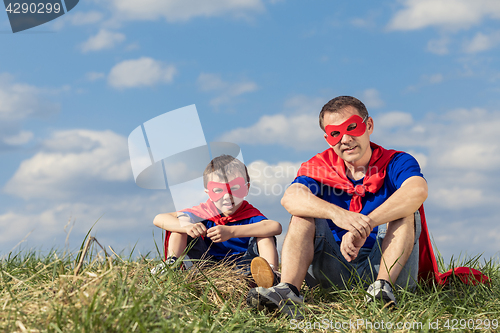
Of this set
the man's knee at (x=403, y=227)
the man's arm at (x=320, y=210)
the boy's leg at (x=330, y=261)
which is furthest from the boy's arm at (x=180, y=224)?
the man's knee at (x=403, y=227)

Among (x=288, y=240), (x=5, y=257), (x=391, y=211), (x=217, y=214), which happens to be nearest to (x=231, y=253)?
(x=217, y=214)

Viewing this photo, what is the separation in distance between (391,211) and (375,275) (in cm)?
63

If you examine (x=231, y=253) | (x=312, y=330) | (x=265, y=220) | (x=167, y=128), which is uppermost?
(x=167, y=128)

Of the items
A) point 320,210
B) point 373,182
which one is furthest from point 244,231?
point 373,182

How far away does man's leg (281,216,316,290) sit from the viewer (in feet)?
11.7

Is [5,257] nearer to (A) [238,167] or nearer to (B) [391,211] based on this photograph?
(A) [238,167]

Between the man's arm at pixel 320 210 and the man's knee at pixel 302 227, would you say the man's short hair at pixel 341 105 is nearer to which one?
the man's arm at pixel 320 210

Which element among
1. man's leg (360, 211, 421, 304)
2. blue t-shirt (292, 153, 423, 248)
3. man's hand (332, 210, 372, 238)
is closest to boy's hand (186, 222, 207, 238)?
blue t-shirt (292, 153, 423, 248)

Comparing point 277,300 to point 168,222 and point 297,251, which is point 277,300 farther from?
point 168,222

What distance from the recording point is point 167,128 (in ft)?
15.0

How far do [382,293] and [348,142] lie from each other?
135cm

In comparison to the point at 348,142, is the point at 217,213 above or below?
below

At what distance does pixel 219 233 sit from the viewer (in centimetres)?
429

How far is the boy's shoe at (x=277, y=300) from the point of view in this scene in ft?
11.0
